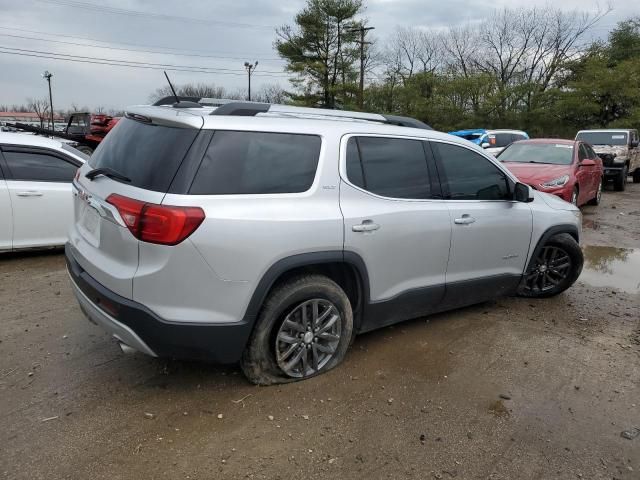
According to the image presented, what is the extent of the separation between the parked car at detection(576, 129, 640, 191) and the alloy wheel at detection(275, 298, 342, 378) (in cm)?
1566

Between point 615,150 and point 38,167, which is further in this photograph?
point 615,150

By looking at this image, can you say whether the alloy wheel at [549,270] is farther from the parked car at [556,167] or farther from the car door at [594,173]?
the car door at [594,173]

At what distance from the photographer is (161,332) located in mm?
2768

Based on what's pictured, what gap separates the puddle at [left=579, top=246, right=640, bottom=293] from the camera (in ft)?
19.6

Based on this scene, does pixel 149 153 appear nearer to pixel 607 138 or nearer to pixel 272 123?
pixel 272 123

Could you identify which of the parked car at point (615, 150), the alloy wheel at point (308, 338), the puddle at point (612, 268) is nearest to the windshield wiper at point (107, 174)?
the alloy wheel at point (308, 338)

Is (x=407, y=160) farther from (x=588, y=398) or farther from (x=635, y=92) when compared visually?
(x=635, y=92)

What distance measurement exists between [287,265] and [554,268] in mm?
3403

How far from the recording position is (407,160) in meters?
3.80

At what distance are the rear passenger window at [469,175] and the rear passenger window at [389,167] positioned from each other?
0.81 ft

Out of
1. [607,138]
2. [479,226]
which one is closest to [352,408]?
[479,226]

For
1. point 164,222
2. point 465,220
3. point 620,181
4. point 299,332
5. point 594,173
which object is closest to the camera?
point 164,222

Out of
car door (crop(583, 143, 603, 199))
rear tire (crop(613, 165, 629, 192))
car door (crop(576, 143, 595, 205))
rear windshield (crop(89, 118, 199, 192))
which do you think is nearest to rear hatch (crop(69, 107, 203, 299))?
rear windshield (crop(89, 118, 199, 192))

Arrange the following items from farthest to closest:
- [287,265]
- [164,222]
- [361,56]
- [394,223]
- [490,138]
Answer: [361,56] → [490,138] → [394,223] → [287,265] → [164,222]
